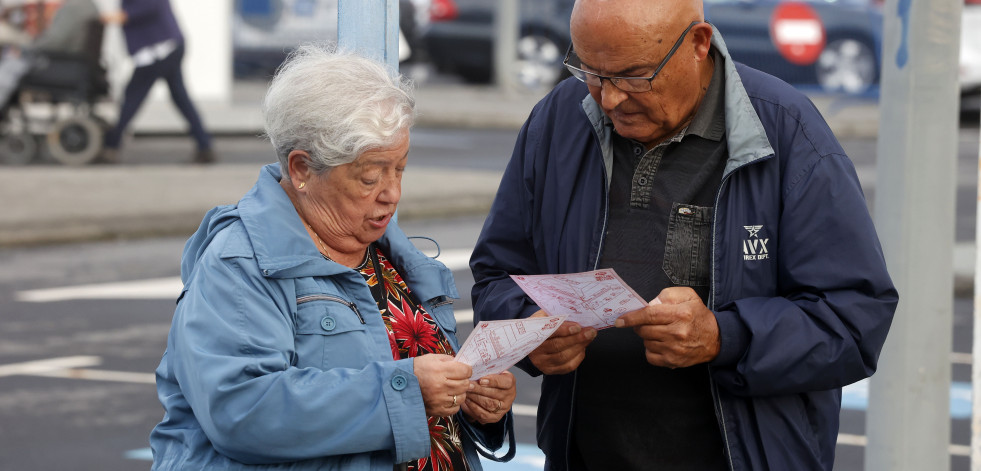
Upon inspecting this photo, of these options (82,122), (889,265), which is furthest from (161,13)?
(889,265)

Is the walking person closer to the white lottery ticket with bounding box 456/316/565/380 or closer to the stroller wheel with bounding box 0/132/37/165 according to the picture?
the stroller wheel with bounding box 0/132/37/165

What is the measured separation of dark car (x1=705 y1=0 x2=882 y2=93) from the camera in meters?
19.0

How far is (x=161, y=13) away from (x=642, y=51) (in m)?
12.1

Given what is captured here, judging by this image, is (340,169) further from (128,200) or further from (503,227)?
(128,200)

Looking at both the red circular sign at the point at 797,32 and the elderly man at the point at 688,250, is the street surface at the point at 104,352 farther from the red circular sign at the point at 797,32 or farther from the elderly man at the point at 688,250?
the red circular sign at the point at 797,32

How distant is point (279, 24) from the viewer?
22906 mm

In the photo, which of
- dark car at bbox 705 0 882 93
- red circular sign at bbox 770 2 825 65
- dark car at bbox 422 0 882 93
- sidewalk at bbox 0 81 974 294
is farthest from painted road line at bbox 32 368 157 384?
red circular sign at bbox 770 2 825 65

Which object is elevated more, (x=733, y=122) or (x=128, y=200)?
(x=733, y=122)

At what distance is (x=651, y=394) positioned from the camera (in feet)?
9.71

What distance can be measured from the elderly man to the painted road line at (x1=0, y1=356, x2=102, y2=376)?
4489mm

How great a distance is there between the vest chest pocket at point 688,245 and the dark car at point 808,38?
16349mm

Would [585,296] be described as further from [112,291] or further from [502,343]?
[112,291]

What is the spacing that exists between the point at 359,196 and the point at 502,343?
431mm

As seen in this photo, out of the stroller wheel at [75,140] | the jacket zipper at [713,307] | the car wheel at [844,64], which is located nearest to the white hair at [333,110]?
the jacket zipper at [713,307]
